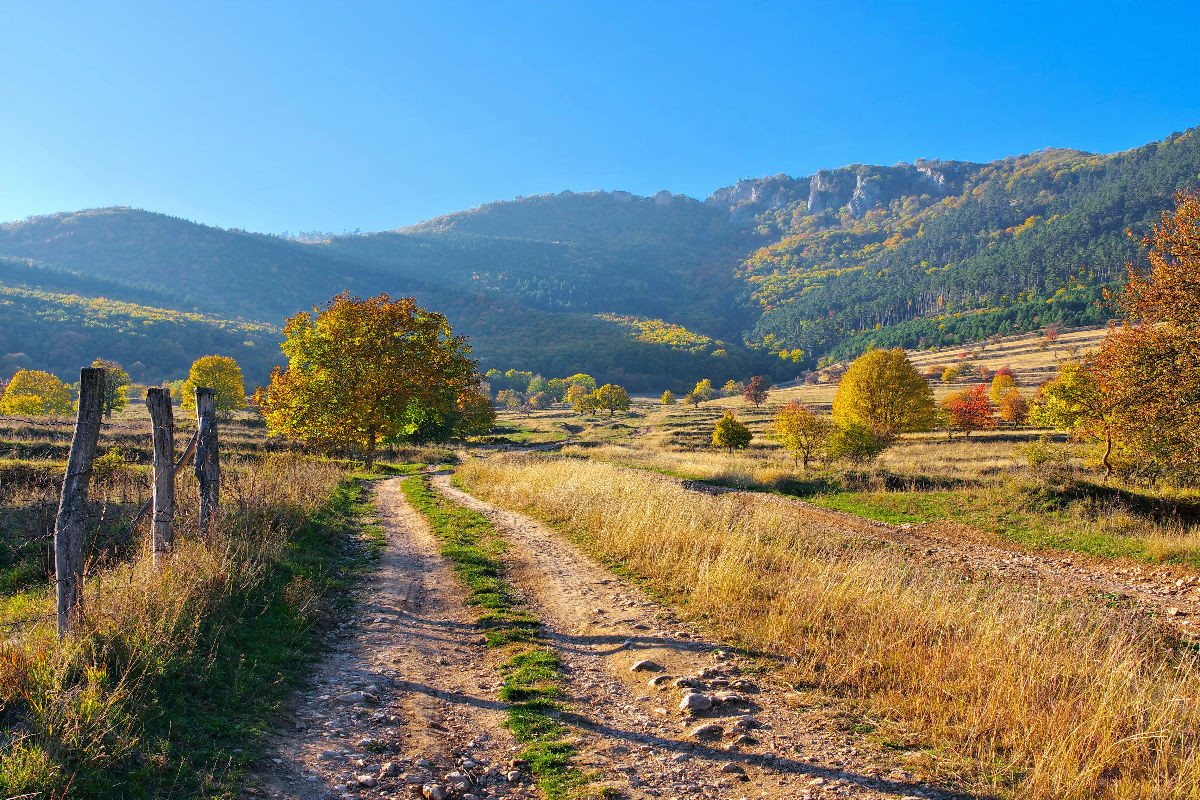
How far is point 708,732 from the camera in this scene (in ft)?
16.2

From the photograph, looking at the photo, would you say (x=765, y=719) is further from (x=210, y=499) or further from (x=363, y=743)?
(x=210, y=499)

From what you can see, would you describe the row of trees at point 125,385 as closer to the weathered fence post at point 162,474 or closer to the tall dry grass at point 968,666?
the weathered fence post at point 162,474

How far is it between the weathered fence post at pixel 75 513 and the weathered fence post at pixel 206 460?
367 centimetres

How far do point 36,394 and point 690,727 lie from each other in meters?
83.8

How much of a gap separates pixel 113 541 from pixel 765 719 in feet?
35.8

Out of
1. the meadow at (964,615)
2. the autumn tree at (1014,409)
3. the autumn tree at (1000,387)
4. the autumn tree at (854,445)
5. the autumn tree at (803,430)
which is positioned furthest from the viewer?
the autumn tree at (1000,387)

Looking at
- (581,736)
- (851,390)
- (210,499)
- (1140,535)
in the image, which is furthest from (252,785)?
(851,390)

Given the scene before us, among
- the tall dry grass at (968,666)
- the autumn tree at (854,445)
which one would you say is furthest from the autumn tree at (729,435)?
the tall dry grass at (968,666)

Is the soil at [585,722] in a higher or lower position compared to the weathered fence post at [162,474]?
lower

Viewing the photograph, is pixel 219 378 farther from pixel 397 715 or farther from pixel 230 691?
pixel 397 715

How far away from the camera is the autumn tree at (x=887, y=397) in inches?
1727

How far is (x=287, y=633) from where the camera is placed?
22.2 ft

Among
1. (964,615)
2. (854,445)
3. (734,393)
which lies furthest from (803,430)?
(734,393)

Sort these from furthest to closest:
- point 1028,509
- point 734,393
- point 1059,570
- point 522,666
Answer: point 734,393
point 1028,509
point 1059,570
point 522,666
